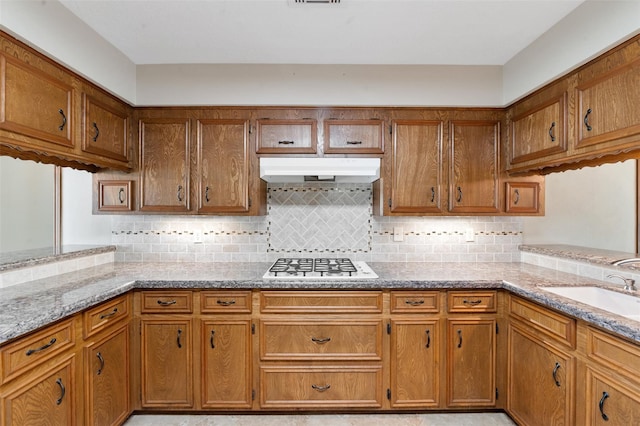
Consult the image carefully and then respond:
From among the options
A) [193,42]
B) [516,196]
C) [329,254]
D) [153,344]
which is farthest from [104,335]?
[516,196]

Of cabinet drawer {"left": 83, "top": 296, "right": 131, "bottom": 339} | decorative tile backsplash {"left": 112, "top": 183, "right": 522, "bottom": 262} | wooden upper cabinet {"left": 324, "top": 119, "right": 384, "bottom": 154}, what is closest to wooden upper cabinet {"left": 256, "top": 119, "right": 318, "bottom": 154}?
wooden upper cabinet {"left": 324, "top": 119, "right": 384, "bottom": 154}

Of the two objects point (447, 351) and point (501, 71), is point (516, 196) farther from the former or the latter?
point (447, 351)

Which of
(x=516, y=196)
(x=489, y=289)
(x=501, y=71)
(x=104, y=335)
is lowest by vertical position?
(x=104, y=335)

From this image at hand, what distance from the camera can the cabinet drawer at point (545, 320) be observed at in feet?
5.57

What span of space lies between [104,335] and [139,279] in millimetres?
402

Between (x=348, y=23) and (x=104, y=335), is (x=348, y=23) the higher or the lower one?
the higher one

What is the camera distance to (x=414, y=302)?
2.25m

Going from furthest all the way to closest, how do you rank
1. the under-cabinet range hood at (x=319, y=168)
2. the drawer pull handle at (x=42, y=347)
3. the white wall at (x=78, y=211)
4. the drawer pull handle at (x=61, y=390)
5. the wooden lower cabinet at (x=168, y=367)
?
the white wall at (x=78, y=211) < the under-cabinet range hood at (x=319, y=168) < the wooden lower cabinet at (x=168, y=367) < the drawer pull handle at (x=61, y=390) < the drawer pull handle at (x=42, y=347)

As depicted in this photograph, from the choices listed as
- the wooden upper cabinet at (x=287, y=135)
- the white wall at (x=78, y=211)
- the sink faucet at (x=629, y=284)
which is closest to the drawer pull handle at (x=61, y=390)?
the white wall at (x=78, y=211)

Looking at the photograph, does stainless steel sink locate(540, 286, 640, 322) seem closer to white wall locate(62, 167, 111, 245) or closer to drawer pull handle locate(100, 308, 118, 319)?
drawer pull handle locate(100, 308, 118, 319)

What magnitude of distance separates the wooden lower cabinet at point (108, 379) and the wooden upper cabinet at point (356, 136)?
1.98m

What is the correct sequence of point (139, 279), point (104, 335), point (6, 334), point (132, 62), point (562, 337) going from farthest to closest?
point (132, 62) → point (139, 279) → point (104, 335) → point (562, 337) → point (6, 334)

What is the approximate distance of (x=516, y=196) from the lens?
8.75ft

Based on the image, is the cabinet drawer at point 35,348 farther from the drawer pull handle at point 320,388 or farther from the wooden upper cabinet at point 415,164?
the wooden upper cabinet at point 415,164
